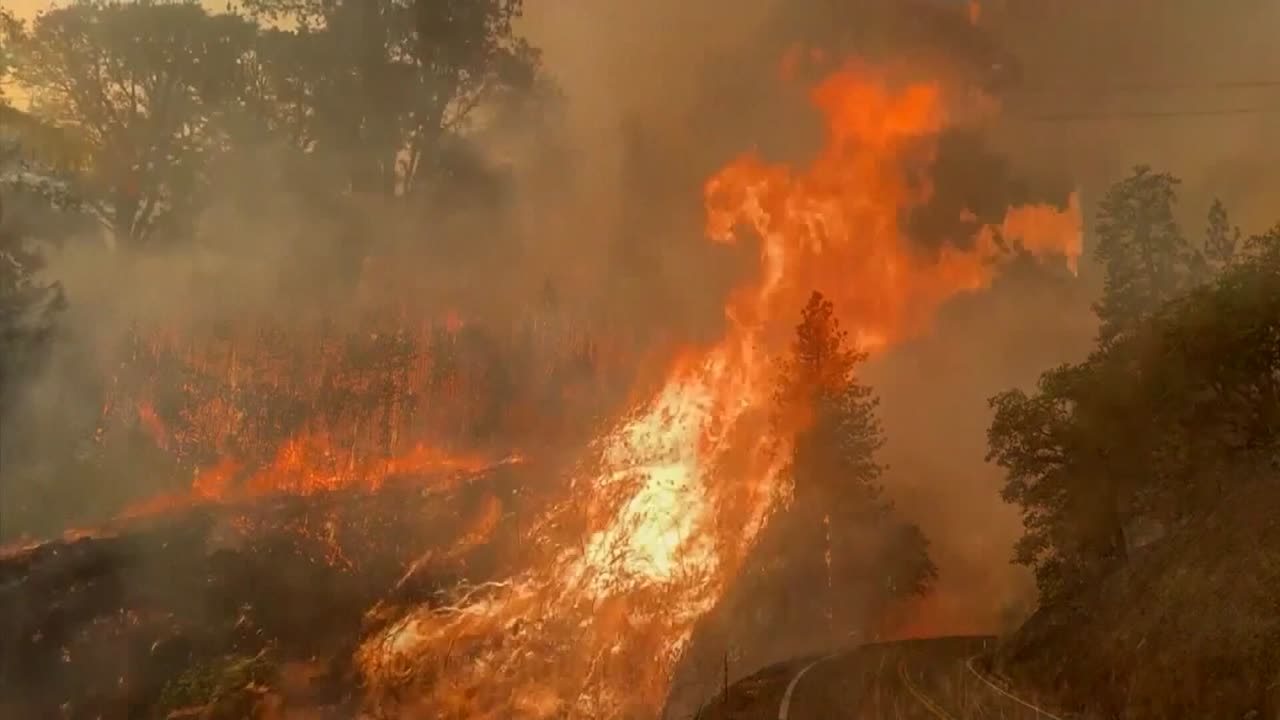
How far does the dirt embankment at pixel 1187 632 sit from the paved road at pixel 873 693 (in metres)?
1.86

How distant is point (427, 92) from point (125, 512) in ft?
75.9

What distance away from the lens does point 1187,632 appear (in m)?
18.3

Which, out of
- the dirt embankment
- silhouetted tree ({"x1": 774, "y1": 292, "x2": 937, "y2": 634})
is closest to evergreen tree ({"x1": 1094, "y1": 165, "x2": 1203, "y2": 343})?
silhouetted tree ({"x1": 774, "y1": 292, "x2": 937, "y2": 634})

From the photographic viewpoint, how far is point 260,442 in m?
32.1

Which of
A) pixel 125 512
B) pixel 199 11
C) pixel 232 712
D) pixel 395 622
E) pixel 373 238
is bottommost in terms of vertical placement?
pixel 232 712

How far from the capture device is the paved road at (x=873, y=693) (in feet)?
56.2

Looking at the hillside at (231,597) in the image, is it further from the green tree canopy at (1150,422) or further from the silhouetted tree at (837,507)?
the green tree canopy at (1150,422)

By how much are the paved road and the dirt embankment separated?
6.10 feet

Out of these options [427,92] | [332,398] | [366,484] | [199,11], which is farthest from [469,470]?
[199,11]

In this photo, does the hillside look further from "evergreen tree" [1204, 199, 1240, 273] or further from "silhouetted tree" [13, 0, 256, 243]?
"evergreen tree" [1204, 199, 1240, 273]

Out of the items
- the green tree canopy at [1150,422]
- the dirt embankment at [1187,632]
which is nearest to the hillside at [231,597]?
the dirt embankment at [1187,632]

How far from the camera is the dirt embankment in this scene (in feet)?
50.5

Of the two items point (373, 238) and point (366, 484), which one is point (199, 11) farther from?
point (366, 484)

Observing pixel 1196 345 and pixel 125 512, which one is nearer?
pixel 1196 345
